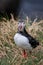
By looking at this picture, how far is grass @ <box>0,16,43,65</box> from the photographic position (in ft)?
18.1

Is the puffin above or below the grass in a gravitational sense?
above

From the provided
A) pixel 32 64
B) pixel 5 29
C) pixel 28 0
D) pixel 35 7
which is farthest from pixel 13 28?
pixel 28 0

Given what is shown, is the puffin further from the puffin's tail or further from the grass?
the grass

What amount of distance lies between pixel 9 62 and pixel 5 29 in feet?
5.26

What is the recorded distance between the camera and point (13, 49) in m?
6.00

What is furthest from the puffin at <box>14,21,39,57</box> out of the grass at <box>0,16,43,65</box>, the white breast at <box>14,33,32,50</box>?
the grass at <box>0,16,43,65</box>

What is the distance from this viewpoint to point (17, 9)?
10.1 meters

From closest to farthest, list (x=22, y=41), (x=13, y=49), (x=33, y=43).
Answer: (x=22, y=41)
(x=33, y=43)
(x=13, y=49)

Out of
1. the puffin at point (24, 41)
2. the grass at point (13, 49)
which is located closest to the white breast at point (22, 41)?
the puffin at point (24, 41)

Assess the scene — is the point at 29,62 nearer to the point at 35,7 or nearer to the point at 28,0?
the point at 35,7

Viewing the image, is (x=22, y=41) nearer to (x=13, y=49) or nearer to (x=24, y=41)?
(x=24, y=41)

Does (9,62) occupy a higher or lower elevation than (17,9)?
higher

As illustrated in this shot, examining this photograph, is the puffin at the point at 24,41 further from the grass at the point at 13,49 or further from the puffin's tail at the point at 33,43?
the grass at the point at 13,49

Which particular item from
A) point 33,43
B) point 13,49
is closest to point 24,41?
point 33,43
